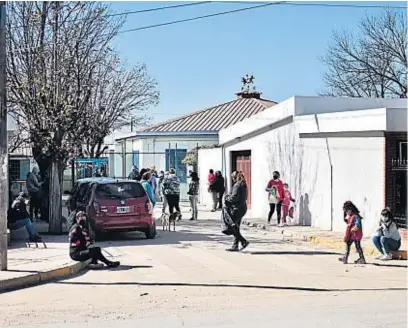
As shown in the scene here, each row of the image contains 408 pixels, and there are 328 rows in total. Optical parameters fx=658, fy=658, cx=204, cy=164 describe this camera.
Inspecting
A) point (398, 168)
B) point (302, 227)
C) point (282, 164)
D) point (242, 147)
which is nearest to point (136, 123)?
point (242, 147)

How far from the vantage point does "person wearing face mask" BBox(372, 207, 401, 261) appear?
1323 centimetres

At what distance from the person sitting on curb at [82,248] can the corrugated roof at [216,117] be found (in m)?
22.9

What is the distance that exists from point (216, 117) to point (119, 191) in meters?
21.7

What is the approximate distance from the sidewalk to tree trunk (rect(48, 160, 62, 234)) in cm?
168

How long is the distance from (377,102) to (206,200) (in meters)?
11.0

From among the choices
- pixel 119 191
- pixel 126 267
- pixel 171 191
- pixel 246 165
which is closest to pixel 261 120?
pixel 246 165

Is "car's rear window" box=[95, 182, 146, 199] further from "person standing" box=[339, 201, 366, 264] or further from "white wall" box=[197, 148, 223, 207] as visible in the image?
"white wall" box=[197, 148, 223, 207]

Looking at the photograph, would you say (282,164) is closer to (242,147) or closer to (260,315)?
(242,147)

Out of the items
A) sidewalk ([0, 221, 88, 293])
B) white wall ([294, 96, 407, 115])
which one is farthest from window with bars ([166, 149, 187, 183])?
sidewalk ([0, 221, 88, 293])

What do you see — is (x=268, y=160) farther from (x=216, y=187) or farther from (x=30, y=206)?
(x=30, y=206)

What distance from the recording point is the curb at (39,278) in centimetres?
1028

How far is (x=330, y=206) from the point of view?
18.1 metres

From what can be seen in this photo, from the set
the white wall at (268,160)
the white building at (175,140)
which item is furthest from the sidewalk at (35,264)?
the white building at (175,140)

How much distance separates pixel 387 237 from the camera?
Result: 1328 cm
